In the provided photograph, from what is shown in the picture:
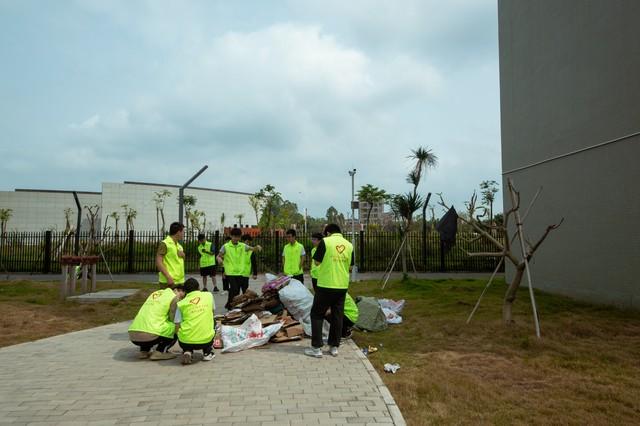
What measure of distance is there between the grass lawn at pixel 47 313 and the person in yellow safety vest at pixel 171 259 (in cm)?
261

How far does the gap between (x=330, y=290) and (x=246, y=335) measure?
4.91ft

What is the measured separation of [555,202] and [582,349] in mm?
6477

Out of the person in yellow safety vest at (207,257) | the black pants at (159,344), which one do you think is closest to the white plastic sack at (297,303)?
the black pants at (159,344)

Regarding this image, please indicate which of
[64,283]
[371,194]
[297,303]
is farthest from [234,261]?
[371,194]

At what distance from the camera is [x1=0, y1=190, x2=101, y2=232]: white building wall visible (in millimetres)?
47844

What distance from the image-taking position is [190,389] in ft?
14.8

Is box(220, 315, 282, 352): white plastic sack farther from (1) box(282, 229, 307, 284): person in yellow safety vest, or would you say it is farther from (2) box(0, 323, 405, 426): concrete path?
(1) box(282, 229, 307, 284): person in yellow safety vest

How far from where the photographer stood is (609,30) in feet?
32.2

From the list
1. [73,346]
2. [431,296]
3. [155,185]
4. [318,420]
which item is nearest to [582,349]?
[318,420]

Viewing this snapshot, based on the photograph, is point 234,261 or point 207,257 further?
point 207,257

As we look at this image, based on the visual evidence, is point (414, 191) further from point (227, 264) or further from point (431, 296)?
point (227, 264)

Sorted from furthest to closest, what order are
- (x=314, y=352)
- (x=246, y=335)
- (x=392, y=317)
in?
(x=392, y=317)
(x=246, y=335)
(x=314, y=352)

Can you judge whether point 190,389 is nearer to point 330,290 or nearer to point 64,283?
point 330,290

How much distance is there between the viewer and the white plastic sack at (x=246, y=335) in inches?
244
